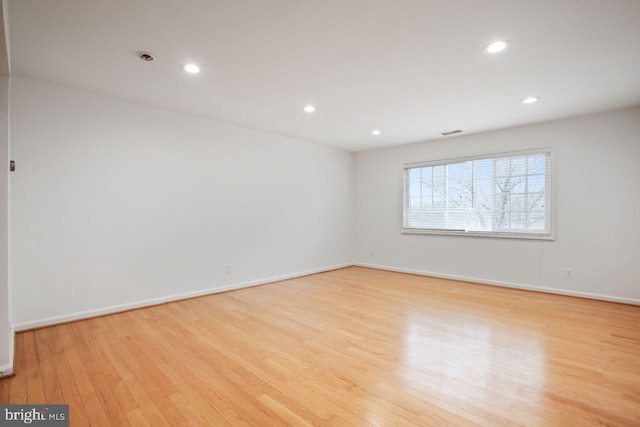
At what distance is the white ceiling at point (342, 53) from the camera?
1.93 metres

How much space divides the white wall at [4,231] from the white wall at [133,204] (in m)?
1.03

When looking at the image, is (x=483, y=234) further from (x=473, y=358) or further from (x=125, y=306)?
(x=125, y=306)

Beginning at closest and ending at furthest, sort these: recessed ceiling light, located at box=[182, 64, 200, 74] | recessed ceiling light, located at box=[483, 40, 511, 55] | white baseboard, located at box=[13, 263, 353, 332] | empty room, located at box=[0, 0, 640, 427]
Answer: empty room, located at box=[0, 0, 640, 427] → recessed ceiling light, located at box=[483, 40, 511, 55] → recessed ceiling light, located at box=[182, 64, 200, 74] → white baseboard, located at box=[13, 263, 353, 332]

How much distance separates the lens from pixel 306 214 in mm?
5590

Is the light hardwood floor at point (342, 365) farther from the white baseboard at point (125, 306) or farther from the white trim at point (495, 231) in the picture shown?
the white trim at point (495, 231)

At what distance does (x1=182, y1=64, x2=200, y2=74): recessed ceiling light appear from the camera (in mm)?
2660

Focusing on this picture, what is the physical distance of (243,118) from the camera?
420cm

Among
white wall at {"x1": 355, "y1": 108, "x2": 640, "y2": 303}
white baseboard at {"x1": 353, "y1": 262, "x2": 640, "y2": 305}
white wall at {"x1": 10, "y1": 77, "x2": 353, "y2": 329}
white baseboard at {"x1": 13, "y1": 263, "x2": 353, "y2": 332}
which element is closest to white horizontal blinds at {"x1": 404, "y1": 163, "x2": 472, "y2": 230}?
white wall at {"x1": 355, "y1": 108, "x2": 640, "y2": 303}

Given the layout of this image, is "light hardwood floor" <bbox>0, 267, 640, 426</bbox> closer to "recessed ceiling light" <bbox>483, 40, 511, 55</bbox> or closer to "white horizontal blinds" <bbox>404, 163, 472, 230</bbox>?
"white horizontal blinds" <bbox>404, 163, 472, 230</bbox>

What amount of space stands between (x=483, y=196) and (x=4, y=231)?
18.7 ft

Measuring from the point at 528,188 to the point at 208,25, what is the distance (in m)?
4.70
